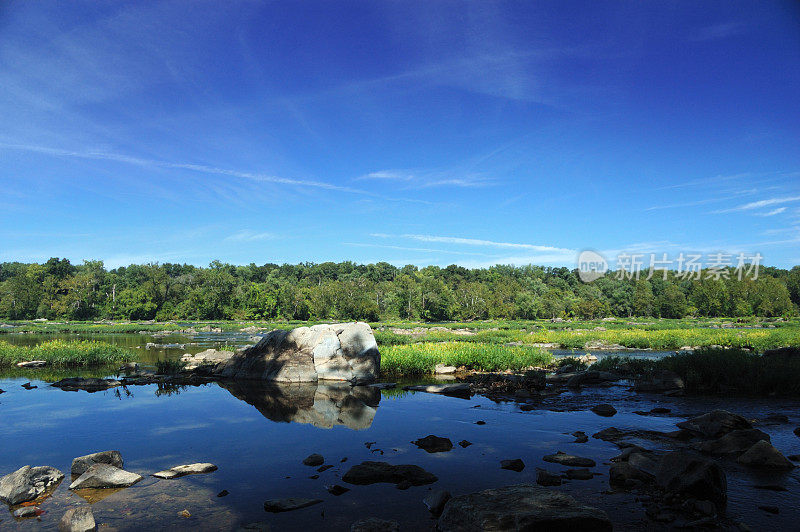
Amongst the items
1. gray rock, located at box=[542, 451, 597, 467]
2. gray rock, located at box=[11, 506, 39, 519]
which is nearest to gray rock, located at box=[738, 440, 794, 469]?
gray rock, located at box=[542, 451, 597, 467]

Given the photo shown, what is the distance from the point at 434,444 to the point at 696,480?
5658mm

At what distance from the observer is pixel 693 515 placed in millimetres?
6891

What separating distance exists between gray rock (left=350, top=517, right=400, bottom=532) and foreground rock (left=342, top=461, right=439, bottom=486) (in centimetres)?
210

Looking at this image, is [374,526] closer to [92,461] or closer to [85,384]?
[92,461]

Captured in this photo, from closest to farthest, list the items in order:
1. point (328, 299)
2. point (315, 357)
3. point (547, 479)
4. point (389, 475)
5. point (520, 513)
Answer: point (520, 513) → point (547, 479) → point (389, 475) → point (315, 357) → point (328, 299)

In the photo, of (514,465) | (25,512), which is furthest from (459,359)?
(25,512)

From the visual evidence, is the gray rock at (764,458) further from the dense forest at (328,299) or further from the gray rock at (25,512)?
the dense forest at (328,299)

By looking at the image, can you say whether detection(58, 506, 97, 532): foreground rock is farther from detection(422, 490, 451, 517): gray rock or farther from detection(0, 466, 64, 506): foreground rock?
detection(422, 490, 451, 517): gray rock

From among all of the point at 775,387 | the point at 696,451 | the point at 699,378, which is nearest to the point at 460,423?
the point at 696,451

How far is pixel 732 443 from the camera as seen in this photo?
1001cm

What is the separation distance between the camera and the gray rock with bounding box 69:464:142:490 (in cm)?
841

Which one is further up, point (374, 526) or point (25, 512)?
point (374, 526)

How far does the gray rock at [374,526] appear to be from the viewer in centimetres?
643

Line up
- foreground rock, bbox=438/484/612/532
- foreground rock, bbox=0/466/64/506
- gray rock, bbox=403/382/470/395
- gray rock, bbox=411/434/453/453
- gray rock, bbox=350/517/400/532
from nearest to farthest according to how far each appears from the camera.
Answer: foreground rock, bbox=438/484/612/532 → gray rock, bbox=350/517/400/532 → foreground rock, bbox=0/466/64/506 → gray rock, bbox=411/434/453/453 → gray rock, bbox=403/382/470/395
